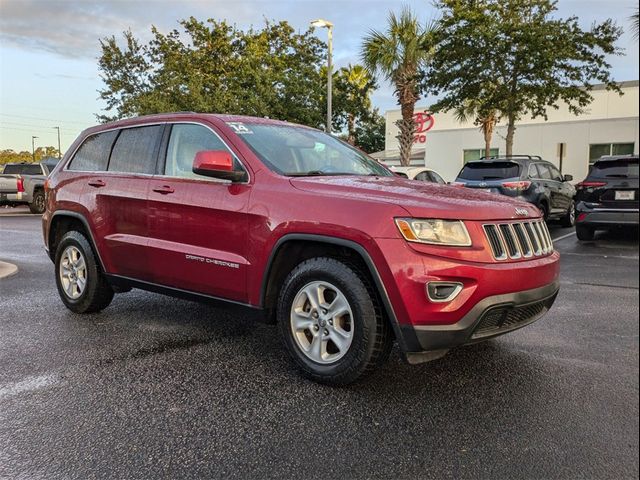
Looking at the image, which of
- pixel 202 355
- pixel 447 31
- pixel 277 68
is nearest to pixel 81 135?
pixel 202 355

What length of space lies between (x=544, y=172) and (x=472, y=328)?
10.4 m

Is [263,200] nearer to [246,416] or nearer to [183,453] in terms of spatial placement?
[246,416]

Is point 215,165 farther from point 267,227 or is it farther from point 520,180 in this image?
point 520,180

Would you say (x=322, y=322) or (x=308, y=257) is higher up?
(x=308, y=257)

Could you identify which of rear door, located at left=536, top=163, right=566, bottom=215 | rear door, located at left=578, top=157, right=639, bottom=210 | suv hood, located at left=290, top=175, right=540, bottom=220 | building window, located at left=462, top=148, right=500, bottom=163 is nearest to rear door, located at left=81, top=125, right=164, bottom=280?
suv hood, located at left=290, top=175, right=540, bottom=220

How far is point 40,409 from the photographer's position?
125 inches

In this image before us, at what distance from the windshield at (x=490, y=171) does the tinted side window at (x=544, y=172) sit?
41.5 inches

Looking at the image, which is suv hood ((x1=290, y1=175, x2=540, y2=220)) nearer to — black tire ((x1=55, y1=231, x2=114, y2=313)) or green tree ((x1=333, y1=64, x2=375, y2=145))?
black tire ((x1=55, y1=231, x2=114, y2=313))

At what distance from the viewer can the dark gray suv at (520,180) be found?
11.2 meters

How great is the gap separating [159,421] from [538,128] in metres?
25.3

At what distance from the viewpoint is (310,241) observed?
3.51 meters

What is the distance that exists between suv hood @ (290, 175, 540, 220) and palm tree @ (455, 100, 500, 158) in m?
16.0

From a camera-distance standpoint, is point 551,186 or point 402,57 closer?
point 551,186

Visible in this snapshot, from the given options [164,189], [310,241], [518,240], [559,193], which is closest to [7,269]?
[164,189]
